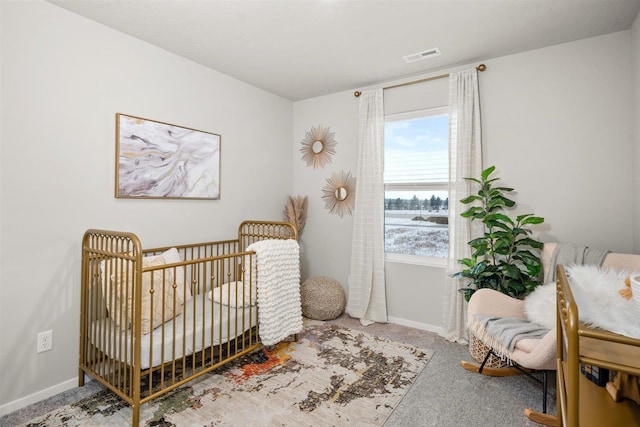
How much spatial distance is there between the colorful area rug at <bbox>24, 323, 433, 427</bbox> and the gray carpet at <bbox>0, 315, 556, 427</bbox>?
80 mm

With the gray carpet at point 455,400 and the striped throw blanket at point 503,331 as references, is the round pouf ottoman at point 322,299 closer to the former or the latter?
the gray carpet at point 455,400

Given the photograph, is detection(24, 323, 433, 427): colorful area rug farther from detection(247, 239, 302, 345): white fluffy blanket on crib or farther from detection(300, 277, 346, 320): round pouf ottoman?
detection(300, 277, 346, 320): round pouf ottoman

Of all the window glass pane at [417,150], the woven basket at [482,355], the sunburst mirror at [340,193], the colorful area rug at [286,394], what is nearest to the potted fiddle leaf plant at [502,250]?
the woven basket at [482,355]

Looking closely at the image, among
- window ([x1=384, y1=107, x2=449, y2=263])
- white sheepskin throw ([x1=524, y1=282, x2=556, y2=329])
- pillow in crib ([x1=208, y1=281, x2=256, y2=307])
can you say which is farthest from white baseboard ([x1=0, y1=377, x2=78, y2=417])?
white sheepskin throw ([x1=524, y1=282, x2=556, y2=329])

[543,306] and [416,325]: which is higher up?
[543,306]

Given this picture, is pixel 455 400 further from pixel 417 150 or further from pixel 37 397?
pixel 37 397

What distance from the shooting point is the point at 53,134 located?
201 centimetres

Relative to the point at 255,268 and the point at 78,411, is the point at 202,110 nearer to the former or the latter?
the point at 255,268

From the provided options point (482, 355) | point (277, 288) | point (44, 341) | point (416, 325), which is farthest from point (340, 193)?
point (44, 341)

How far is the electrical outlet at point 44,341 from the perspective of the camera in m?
1.96

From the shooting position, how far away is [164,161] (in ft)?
8.52

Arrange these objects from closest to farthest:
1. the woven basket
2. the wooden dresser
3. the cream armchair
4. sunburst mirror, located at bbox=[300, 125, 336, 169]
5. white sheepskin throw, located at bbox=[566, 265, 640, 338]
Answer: the wooden dresser → white sheepskin throw, located at bbox=[566, 265, 640, 338] → the cream armchair → the woven basket → sunburst mirror, located at bbox=[300, 125, 336, 169]

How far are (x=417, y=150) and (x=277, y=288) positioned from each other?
1.87 m

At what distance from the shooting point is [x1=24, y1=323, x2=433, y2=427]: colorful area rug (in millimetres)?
1769
